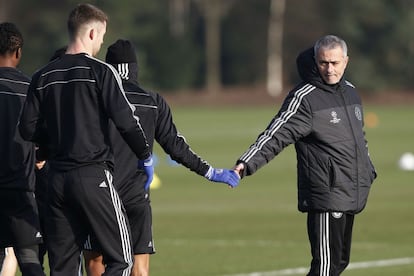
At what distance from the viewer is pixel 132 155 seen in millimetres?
10609

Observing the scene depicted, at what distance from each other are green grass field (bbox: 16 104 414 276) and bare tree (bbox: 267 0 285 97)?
50.5m

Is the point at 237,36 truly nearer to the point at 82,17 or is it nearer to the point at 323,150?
the point at 323,150

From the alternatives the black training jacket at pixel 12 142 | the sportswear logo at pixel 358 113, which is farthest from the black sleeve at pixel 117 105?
the sportswear logo at pixel 358 113

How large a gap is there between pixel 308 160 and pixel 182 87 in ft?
256

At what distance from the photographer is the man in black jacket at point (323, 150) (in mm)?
10367

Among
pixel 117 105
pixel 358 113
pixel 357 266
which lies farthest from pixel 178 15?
pixel 117 105

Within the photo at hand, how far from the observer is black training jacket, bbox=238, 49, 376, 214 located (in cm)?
1040

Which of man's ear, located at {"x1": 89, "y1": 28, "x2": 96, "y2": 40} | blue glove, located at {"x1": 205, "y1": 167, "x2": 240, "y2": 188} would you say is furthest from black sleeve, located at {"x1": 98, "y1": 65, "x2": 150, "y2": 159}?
blue glove, located at {"x1": 205, "y1": 167, "x2": 240, "y2": 188}

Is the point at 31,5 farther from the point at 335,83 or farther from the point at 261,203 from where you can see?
the point at 335,83

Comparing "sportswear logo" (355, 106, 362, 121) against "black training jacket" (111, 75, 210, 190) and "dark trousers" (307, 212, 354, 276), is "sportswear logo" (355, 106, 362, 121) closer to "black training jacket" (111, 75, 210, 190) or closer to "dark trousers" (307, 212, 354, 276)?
"dark trousers" (307, 212, 354, 276)

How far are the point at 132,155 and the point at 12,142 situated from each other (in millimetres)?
923

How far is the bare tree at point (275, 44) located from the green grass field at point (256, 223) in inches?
1990

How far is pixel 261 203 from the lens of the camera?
23406 mm

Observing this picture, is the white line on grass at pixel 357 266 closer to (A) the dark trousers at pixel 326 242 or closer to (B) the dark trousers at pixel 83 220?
(A) the dark trousers at pixel 326 242
